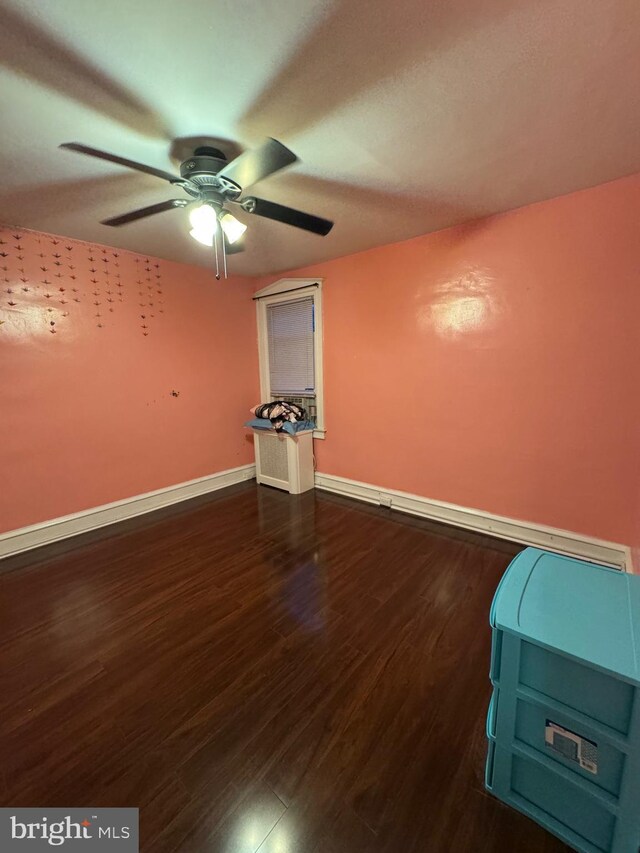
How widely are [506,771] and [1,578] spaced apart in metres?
3.03

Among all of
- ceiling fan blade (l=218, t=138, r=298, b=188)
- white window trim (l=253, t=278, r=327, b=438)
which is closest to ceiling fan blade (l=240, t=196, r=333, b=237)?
ceiling fan blade (l=218, t=138, r=298, b=188)

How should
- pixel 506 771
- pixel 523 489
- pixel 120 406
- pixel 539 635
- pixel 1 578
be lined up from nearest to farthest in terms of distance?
pixel 539 635 → pixel 506 771 → pixel 1 578 → pixel 523 489 → pixel 120 406

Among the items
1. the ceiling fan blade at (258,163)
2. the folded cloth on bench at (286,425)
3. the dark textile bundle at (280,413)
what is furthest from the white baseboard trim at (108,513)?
the ceiling fan blade at (258,163)

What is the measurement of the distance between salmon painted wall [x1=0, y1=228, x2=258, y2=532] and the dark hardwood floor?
684 mm

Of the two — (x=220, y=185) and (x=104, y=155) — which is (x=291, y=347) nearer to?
(x=220, y=185)

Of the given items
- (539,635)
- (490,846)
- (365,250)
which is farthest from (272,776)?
(365,250)

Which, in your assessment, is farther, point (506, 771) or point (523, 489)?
point (523, 489)

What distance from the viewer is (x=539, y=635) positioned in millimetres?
901

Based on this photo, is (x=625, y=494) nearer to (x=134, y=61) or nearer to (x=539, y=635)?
(x=539, y=635)

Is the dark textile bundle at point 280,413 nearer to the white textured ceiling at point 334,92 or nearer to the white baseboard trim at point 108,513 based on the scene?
the white baseboard trim at point 108,513

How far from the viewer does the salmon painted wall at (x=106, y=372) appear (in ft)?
8.21

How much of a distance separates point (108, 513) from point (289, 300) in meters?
2.79

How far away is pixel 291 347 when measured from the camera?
3.81 m

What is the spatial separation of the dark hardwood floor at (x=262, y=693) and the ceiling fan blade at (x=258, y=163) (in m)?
2.17
